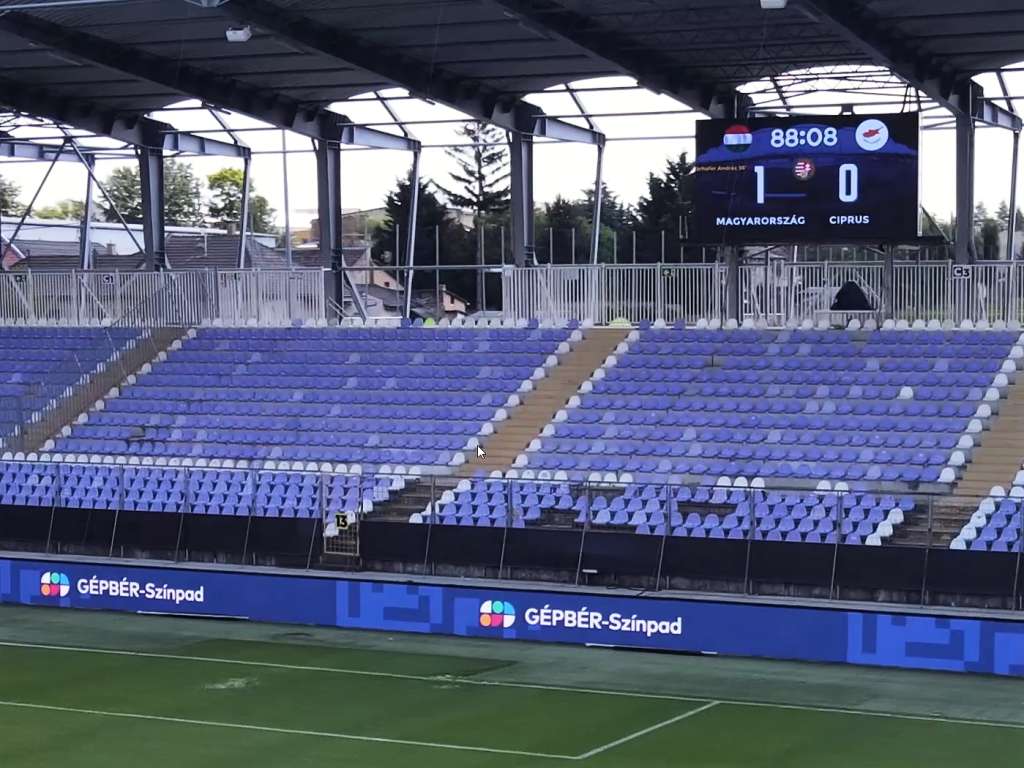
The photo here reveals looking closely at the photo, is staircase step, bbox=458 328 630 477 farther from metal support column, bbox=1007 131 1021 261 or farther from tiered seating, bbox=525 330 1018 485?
metal support column, bbox=1007 131 1021 261

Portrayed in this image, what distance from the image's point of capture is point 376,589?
981 inches

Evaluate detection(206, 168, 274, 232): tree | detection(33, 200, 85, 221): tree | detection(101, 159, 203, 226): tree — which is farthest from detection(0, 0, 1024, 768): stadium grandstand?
detection(33, 200, 85, 221): tree

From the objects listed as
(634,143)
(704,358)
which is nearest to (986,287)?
(704,358)

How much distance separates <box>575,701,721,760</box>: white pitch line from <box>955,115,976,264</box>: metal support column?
567 inches

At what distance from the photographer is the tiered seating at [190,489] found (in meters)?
27.2

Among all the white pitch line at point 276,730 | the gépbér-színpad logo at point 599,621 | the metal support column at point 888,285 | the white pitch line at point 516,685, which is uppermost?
the metal support column at point 888,285

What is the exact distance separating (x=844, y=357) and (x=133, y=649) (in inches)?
513

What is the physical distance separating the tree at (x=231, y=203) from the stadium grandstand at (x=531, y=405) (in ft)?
53.7

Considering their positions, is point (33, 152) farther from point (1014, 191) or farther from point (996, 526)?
point (996, 526)

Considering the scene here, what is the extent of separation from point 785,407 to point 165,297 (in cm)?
1561

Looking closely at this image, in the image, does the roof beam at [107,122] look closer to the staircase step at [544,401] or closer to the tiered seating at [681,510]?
the staircase step at [544,401]

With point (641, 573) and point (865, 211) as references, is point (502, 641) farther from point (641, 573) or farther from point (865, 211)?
point (865, 211)

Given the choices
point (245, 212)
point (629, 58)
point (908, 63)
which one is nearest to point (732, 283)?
point (629, 58)

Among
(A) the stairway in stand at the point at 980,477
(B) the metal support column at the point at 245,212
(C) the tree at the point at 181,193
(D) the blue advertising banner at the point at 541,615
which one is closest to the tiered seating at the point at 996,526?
(A) the stairway in stand at the point at 980,477
